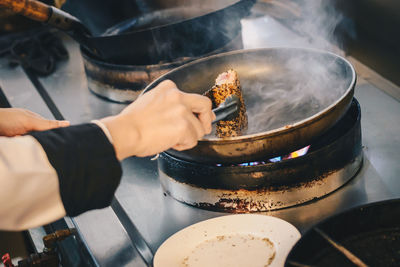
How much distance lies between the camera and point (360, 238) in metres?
0.97

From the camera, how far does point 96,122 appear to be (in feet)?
2.90

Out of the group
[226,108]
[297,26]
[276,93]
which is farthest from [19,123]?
[297,26]

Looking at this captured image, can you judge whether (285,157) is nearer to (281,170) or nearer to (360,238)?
(281,170)

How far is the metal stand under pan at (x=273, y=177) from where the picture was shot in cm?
116

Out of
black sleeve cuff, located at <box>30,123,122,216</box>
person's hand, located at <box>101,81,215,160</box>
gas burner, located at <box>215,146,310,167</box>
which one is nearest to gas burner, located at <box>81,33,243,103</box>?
gas burner, located at <box>215,146,310,167</box>

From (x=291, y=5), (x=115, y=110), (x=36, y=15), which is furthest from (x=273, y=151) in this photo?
(x=291, y=5)

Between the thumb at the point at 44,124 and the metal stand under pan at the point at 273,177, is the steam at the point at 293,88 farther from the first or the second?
the thumb at the point at 44,124

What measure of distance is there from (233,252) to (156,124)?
1.29ft

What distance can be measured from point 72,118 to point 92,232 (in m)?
0.77

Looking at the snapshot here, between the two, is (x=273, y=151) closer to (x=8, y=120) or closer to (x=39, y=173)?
(x=39, y=173)

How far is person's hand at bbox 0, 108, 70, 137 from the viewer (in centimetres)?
119

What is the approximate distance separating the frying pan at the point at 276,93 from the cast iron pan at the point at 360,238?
0.25m

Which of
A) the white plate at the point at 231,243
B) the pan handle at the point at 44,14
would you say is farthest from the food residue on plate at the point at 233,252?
the pan handle at the point at 44,14

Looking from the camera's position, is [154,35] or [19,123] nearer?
[19,123]
